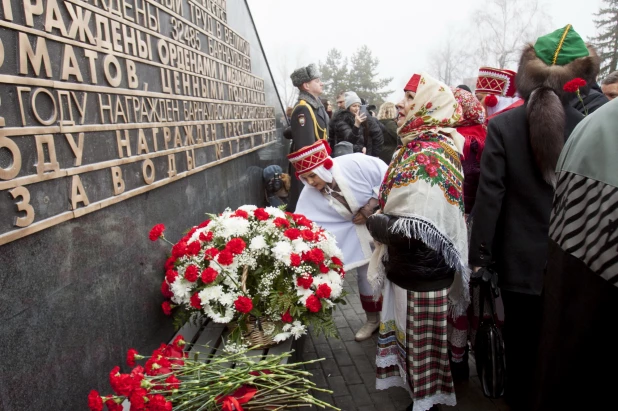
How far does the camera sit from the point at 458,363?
2.90 metres

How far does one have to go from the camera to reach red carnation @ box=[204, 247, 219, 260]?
235cm

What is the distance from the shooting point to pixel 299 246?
99.0 inches

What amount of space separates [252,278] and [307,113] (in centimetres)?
333

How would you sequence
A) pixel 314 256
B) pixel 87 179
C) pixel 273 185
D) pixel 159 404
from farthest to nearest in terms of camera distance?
1. pixel 273 185
2. pixel 314 256
3. pixel 87 179
4. pixel 159 404

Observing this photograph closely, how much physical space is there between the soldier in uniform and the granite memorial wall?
1.99 meters

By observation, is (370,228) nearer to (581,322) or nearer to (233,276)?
(233,276)

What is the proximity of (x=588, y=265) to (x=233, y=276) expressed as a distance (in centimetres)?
188

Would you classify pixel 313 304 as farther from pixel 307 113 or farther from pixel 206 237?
pixel 307 113

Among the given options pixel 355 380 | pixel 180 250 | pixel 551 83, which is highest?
pixel 551 83

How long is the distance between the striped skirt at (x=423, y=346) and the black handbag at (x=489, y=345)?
190 millimetres

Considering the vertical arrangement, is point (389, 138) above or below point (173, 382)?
above

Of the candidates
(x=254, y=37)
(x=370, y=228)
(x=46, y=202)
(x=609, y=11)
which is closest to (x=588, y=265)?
(x=370, y=228)

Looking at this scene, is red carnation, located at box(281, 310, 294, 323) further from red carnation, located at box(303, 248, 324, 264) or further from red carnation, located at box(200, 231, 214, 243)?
red carnation, located at box(200, 231, 214, 243)

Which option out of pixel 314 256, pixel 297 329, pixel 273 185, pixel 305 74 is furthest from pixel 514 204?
pixel 273 185
